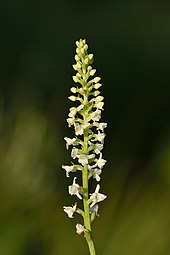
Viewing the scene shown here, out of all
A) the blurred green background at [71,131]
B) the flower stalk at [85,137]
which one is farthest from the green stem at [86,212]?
the blurred green background at [71,131]

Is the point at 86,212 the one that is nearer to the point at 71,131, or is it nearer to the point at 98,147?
the point at 98,147

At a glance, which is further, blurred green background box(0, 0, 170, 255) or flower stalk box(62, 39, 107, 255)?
blurred green background box(0, 0, 170, 255)

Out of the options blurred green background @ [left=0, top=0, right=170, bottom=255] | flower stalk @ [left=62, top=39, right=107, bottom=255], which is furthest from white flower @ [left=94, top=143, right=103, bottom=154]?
blurred green background @ [left=0, top=0, right=170, bottom=255]

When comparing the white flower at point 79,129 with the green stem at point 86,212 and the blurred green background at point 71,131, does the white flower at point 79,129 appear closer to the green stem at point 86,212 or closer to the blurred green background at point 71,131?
the green stem at point 86,212

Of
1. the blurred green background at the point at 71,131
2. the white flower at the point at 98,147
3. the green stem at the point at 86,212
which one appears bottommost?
the green stem at the point at 86,212

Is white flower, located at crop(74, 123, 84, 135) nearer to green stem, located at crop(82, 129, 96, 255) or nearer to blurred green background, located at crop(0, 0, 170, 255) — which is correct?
green stem, located at crop(82, 129, 96, 255)
